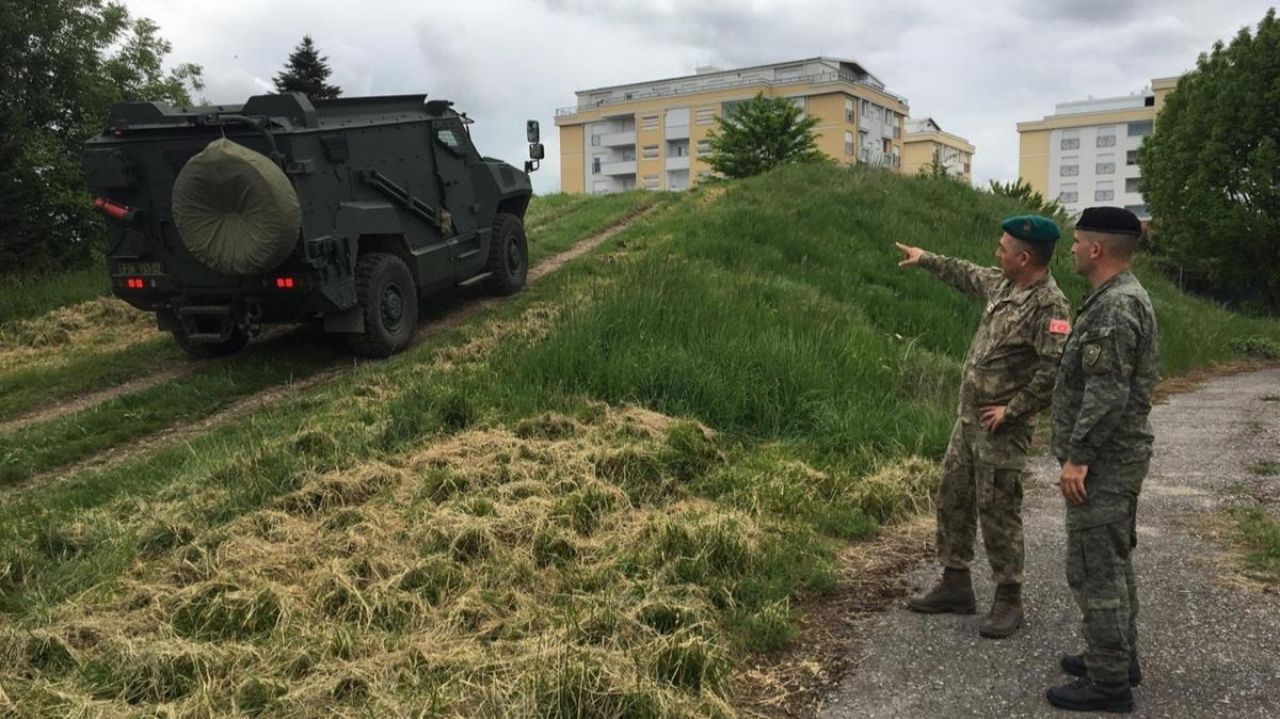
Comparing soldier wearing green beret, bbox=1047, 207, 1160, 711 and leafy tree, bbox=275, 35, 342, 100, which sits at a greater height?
leafy tree, bbox=275, 35, 342, 100

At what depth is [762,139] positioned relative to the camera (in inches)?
1214

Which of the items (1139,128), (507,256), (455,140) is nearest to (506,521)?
(455,140)

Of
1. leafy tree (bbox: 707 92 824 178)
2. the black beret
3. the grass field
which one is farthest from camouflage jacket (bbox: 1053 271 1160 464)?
leafy tree (bbox: 707 92 824 178)

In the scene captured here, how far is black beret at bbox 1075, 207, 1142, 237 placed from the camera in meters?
3.37

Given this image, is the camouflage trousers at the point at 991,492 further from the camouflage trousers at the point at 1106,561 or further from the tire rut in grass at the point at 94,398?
the tire rut in grass at the point at 94,398

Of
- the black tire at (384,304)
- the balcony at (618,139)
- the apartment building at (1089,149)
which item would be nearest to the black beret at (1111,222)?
the black tire at (384,304)

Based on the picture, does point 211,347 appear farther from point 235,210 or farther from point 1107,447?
point 1107,447

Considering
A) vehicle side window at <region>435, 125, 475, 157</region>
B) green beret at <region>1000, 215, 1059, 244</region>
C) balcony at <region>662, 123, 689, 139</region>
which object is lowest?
green beret at <region>1000, 215, 1059, 244</region>

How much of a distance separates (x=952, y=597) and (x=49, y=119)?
52.8 feet

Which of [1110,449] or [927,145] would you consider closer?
[1110,449]

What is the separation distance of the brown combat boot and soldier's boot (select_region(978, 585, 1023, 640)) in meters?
0.14

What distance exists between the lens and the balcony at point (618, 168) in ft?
238

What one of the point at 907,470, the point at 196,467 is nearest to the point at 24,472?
the point at 196,467

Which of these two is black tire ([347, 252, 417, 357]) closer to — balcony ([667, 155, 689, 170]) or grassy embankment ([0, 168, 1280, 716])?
grassy embankment ([0, 168, 1280, 716])
